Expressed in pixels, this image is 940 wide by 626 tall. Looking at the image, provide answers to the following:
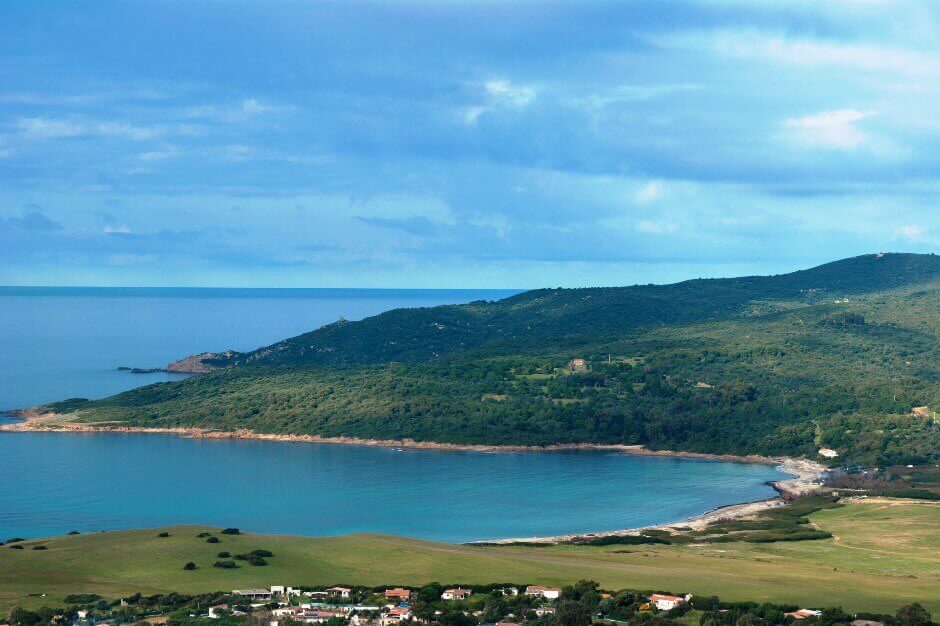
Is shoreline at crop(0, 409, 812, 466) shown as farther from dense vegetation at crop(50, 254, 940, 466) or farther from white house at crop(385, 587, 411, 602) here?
white house at crop(385, 587, 411, 602)

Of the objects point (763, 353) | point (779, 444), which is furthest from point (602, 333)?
point (779, 444)

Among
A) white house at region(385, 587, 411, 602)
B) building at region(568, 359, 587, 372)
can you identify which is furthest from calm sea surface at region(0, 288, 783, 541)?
building at region(568, 359, 587, 372)

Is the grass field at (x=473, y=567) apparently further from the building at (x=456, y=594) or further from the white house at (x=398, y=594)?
the building at (x=456, y=594)

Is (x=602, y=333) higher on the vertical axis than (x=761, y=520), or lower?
higher

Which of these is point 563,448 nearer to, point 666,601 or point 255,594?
point 666,601

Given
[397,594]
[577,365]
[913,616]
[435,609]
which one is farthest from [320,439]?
[913,616]

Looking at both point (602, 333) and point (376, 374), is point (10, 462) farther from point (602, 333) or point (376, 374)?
point (602, 333)
